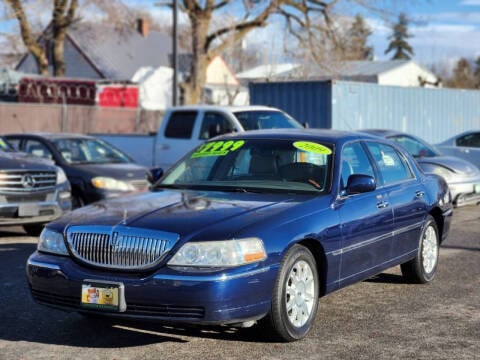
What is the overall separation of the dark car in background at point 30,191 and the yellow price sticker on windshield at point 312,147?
5.05 m

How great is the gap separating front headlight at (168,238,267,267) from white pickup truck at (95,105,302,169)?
26.3 ft

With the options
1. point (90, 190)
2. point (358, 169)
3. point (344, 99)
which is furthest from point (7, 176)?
point (344, 99)

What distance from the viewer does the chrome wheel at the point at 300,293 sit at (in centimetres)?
546

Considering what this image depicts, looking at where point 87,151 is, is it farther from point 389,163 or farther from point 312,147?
point 312,147

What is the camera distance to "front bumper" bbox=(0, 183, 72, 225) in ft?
33.6

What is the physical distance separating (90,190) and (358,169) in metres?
6.46

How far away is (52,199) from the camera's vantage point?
1080cm

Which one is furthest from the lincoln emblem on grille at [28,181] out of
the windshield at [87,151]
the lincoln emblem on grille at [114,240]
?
the lincoln emblem on grille at [114,240]

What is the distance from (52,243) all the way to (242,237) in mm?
1420

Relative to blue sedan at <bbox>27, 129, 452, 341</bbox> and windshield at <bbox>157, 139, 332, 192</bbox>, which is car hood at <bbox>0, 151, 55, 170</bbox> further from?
windshield at <bbox>157, 139, 332, 192</bbox>

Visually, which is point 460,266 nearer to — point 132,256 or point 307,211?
point 307,211

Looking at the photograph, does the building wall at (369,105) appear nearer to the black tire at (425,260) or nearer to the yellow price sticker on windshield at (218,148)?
the black tire at (425,260)

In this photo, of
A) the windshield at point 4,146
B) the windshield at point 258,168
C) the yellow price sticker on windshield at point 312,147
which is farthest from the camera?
the windshield at point 4,146

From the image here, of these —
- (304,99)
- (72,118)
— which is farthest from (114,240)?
(72,118)
